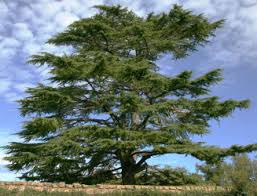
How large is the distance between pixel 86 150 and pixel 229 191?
22.1ft

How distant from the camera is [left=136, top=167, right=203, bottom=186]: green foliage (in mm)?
18984

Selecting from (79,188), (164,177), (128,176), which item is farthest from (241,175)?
(164,177)

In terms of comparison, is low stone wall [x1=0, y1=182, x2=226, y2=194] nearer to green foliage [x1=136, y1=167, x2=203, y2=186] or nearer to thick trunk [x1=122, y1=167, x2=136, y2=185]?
thick trunk [x1=122, y1=167, x2=136, y2=185]

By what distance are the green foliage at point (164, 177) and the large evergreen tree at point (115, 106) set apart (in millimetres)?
659

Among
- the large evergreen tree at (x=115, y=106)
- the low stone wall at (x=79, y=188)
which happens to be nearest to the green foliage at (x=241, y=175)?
the low stone wall at (x=79, y=188)

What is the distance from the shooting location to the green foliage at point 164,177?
19.0 metres

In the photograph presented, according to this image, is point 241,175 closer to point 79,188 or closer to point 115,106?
point 79,188

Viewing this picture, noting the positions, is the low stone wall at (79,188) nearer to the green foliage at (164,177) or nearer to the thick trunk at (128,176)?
the thick trunk at (128,176)

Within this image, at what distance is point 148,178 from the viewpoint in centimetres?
1930

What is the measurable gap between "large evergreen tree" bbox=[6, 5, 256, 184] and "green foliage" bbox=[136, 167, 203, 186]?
659mm

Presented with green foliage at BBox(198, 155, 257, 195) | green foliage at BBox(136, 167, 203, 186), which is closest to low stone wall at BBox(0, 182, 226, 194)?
green foliage at BBox(198, 155, 257, 195)

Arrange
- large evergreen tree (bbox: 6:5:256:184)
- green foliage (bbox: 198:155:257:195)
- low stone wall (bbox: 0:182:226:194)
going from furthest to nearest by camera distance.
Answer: large evergreen tree (bbox: 6:5:256:184)
low stone wall (bbox: 0:182:226:194)
green foliage (bbox: 198:155:257:195)

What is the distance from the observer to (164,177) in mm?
19172

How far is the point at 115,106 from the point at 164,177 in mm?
4267
